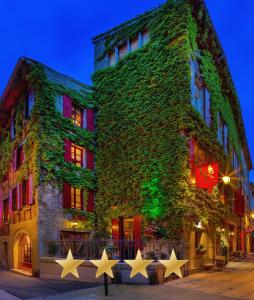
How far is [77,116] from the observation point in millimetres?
22188

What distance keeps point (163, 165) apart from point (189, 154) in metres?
1.47

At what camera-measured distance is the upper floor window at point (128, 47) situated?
22.4m

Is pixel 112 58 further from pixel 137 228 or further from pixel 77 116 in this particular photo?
pixel 137 228

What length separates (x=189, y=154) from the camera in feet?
61.6

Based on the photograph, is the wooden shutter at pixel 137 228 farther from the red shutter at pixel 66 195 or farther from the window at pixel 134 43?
the window at pixel 134 43

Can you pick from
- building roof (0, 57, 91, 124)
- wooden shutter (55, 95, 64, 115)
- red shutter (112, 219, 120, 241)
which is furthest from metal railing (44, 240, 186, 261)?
building roof (0, 57, 91, 124)

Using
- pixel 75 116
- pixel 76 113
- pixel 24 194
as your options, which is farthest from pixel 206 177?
pixel 24 194

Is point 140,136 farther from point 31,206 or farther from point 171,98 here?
point 31,206

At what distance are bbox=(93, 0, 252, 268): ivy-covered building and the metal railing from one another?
141 centimetres

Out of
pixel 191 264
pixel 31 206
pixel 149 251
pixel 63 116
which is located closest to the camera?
pixel 149 251

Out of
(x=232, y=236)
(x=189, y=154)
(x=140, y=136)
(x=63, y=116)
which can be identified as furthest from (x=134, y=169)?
(x=232, y=236)

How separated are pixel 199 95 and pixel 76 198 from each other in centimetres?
913

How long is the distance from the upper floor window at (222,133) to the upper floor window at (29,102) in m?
12.5

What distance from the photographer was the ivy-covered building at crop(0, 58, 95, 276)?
62.1 feet
